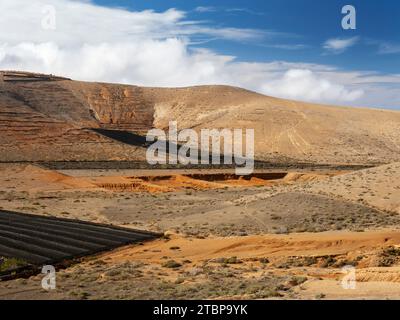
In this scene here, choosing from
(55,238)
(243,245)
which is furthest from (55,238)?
(243,245)

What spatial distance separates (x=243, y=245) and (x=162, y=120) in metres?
76.4

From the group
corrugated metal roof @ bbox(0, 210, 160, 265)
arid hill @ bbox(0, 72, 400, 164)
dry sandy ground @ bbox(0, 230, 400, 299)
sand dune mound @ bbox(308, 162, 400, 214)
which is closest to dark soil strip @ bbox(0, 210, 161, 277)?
corrugated metal roof @ bbox(0, 210, 160, 265)

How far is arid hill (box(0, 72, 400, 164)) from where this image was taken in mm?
69438

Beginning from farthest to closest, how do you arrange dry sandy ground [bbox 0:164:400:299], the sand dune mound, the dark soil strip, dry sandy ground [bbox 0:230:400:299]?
1. the sand dune mound
2. the dark soil strip
3. dry sandy ground [bbox 0:164:400:299]
4. dry sandy ground [bbox 0:230:400:299]

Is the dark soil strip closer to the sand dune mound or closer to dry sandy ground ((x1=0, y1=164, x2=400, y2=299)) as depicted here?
dry sandy ground ((x1=0, y1=164, x2=400, y2=299))

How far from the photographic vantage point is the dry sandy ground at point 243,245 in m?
12.8

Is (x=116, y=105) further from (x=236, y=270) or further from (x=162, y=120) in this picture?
(x=236, y=270)

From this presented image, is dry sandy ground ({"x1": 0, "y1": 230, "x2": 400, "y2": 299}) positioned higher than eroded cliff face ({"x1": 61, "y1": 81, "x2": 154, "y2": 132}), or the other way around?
eroded cliff face ({"x1": 61, "y1": 81, "x2": 154, "y2": 132})

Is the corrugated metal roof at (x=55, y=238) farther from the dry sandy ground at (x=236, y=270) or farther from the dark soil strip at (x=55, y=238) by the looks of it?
the dry sandy ground at (x=236, y=270)

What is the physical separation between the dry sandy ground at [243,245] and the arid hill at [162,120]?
31.8 m

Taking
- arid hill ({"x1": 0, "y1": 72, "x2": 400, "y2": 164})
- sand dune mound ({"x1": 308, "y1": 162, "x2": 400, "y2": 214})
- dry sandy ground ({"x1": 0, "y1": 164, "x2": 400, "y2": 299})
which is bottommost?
dry sandy ground ({"x1": 0, "y1": 164, "x2": 400, "y2": 299})

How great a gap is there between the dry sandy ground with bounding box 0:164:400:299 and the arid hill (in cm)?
3178

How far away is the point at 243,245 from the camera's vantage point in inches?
765
